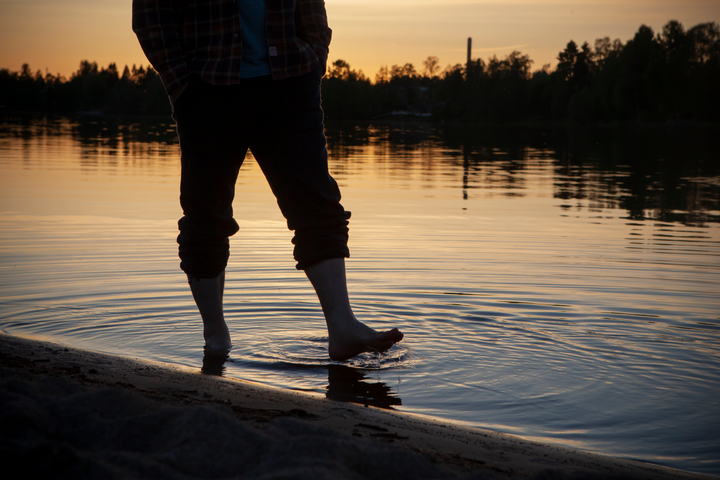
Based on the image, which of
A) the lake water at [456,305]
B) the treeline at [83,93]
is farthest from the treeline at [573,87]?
the lake water at [456,305]

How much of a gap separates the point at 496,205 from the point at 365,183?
9.74ft

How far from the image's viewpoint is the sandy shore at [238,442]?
1.31 metres

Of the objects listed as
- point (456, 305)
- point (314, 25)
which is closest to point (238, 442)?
point (314, 25)

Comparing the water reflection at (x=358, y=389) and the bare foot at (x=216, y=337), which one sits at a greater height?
the bare foot at (x=216, y=337)

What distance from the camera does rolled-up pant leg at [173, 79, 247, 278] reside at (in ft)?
7.89

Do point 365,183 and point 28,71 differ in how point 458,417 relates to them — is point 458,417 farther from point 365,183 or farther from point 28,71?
point 28,71

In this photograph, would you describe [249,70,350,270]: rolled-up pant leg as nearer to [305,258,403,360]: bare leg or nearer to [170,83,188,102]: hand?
[305,258,403,360]: bare leg

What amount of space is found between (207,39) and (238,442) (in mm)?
1546

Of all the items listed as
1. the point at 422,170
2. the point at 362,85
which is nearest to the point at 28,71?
the point at 362,85

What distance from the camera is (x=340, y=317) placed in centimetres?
250

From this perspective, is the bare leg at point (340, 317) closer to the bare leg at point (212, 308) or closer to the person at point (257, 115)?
the person at point (257, 115)

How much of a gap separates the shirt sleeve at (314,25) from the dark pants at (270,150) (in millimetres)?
98

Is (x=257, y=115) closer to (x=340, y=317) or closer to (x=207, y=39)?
(x=207, y=39)

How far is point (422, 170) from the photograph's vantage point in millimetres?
13719
